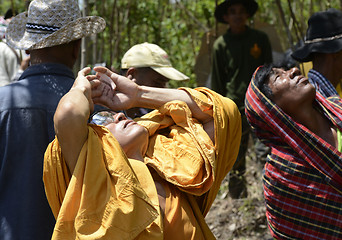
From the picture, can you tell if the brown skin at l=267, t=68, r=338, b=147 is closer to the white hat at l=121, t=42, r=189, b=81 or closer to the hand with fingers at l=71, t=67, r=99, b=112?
the white hat at l=121, t=42, r=189, b=81

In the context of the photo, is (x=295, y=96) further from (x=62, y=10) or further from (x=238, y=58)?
(x=238, y=58)

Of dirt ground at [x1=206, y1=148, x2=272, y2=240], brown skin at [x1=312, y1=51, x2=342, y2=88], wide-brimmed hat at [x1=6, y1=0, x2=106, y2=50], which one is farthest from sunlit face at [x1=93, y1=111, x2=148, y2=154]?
dirt ground at [x1=206, y1=148, x2=272, y2=240]

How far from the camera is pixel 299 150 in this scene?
2.85 meters

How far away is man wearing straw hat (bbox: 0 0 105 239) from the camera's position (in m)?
2.43

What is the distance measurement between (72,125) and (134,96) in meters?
0.55

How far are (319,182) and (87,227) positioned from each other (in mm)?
1428

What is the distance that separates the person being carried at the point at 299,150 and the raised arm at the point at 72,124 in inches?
48.0

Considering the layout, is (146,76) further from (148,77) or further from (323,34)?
(323,34)

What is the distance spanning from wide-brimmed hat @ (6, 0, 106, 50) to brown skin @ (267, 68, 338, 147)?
1042mm

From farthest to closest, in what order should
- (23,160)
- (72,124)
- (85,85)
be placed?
(23,160)
(85,85)
(72,124)

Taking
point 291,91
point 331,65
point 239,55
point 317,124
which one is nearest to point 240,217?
point 239,55

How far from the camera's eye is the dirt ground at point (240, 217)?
15.9 feet

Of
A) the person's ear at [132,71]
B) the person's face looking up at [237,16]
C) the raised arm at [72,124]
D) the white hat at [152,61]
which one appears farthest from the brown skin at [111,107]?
the person's face looking up at [237,16]

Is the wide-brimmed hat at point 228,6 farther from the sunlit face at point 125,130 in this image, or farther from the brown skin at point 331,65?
the sunlit face at point 125,130
